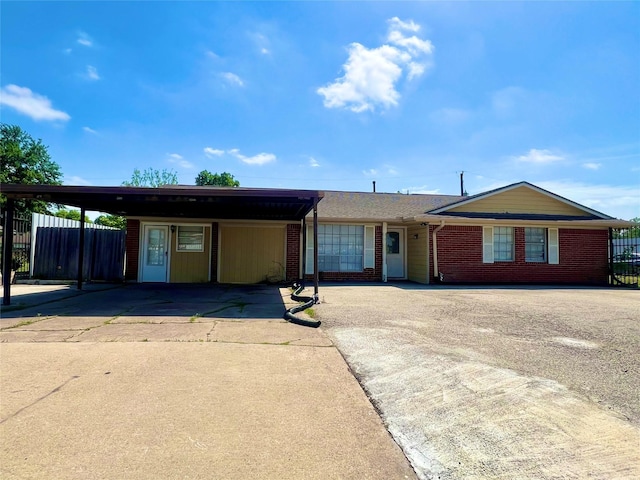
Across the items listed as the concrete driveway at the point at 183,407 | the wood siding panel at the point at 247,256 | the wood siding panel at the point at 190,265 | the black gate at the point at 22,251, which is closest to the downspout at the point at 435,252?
the wood siding panel at the point at 247,256

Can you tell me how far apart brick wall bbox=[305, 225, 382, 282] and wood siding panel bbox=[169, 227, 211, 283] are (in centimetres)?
370

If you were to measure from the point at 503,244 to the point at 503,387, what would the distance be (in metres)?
11.8

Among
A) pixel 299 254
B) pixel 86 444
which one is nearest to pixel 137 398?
pixel 86 444

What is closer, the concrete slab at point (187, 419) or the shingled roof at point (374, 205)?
A: the concrete slab at point (187, 419)

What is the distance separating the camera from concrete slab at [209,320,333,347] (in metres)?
5.07

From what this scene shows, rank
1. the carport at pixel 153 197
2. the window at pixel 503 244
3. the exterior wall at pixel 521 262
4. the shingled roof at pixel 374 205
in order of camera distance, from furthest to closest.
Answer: the window at pixel 503 244, the shingled roof at pixel 374 205, the exterior wall at pixel 521 262, the carport at pixel 153 197

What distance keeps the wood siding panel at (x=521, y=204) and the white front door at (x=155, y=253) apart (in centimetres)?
1086

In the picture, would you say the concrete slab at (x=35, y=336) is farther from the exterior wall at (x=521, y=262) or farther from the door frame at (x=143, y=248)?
the exterior wall at (x=521, y=262)

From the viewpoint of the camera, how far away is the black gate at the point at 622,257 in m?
14.2

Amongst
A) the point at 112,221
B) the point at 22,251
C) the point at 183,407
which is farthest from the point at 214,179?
the point at 183,407

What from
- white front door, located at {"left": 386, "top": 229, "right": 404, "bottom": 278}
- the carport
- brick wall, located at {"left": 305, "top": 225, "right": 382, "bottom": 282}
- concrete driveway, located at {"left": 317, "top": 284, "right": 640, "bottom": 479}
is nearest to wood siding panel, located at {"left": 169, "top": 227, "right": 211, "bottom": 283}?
the carport

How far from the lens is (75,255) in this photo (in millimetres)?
12805

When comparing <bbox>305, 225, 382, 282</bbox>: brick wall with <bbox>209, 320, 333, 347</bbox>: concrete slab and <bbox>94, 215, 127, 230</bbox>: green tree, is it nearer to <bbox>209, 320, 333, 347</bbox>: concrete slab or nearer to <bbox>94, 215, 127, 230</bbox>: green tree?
<bbox>209, 320, 333, 347</bbox>: concrete slab

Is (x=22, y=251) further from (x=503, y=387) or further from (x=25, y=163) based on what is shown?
(x=25, y=163)
